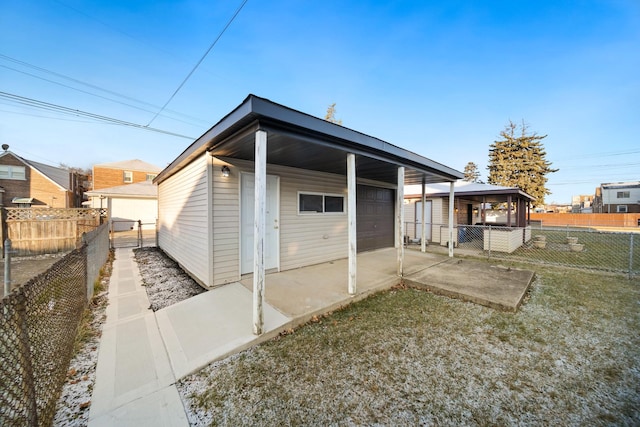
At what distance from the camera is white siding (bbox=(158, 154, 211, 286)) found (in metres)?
4.29

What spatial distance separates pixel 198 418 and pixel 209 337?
1.09m

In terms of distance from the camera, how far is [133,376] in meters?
2.19

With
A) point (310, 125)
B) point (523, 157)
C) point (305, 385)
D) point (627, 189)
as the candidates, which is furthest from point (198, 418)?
point (627, 189)

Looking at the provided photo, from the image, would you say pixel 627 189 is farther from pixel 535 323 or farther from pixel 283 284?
pixel 283 284

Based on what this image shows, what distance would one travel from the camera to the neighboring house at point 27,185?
16.8 meters

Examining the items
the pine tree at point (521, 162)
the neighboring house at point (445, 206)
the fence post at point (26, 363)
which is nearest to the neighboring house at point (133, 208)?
the neighboring house at point (445, 206)

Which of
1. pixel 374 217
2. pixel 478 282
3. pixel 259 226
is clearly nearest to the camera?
pixel 259 226

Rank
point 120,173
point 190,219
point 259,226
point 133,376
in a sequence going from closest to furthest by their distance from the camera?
point 133,376 < point 259,226 < point 190,219 < point 120,173

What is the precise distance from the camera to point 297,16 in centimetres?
617

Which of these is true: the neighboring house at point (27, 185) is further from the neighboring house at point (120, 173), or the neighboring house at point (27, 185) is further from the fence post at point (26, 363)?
the fence post at point (26, 363)

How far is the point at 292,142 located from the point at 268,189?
1.68m

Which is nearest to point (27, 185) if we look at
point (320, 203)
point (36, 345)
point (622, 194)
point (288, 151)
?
point (320, 203)

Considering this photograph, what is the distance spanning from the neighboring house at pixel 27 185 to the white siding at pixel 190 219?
61.1 feet

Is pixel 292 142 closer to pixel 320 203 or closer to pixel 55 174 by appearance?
pixel 320 203
